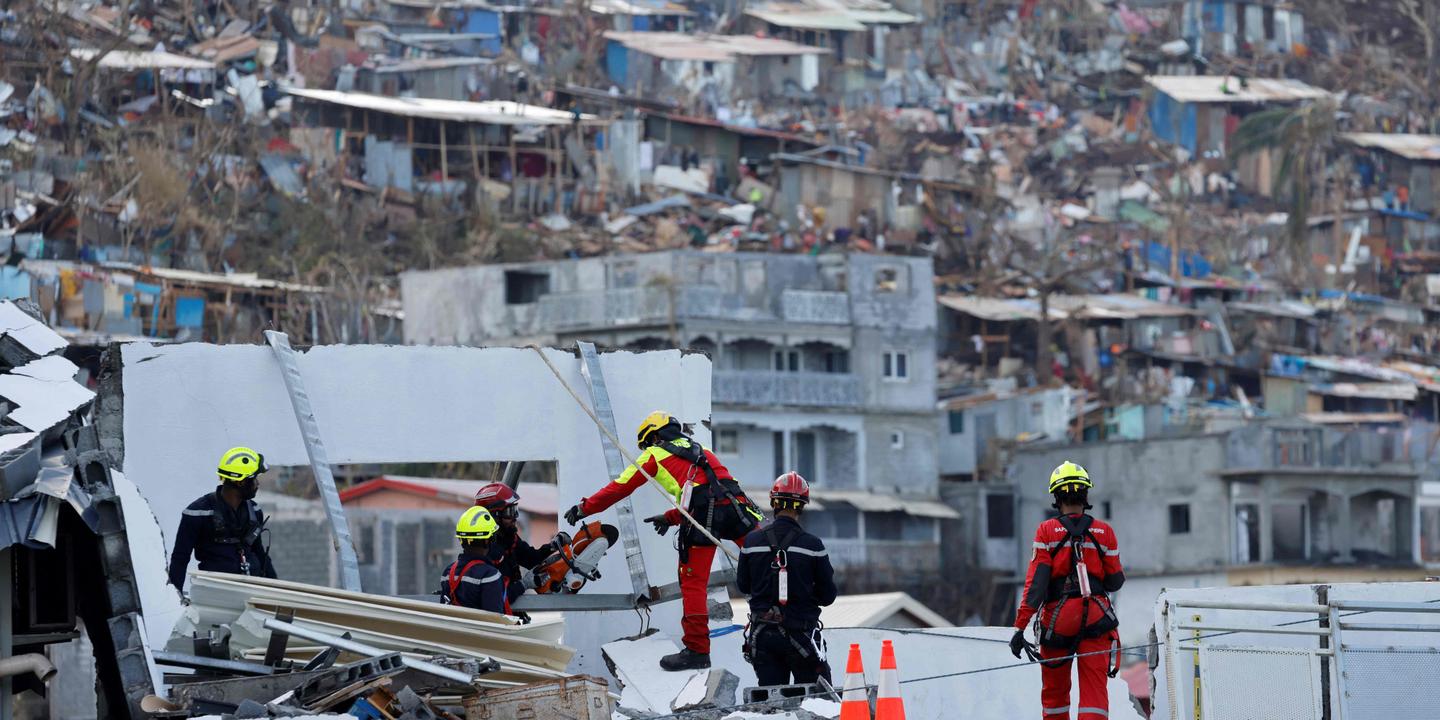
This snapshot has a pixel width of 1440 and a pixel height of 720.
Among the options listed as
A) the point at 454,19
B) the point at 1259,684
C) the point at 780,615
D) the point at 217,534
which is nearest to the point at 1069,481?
the point at 1259,684

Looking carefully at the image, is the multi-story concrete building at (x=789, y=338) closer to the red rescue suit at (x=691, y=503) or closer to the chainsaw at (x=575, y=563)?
the chainsaw at (x=575, y=563)

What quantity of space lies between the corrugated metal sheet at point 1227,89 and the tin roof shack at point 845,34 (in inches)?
414

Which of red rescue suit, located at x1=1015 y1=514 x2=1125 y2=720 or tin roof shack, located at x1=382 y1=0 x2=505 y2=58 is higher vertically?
tin roof shack, located at x1=382 y1=0 x2=505 y2=58

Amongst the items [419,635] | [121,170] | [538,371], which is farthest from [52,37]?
[419,635]

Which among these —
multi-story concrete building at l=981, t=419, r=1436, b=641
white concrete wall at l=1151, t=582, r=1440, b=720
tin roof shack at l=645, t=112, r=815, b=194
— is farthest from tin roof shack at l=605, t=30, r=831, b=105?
white concrete wall at l=1151, t=582, r=1440, b=720

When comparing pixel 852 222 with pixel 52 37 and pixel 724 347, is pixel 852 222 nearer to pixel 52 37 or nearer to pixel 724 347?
pixel 724 347

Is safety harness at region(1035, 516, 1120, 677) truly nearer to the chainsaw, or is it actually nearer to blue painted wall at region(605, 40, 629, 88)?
the chainsaw

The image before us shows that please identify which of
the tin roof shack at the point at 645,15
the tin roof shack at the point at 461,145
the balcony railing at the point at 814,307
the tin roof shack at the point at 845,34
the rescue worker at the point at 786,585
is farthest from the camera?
the tin roof shack at the point at 845,34

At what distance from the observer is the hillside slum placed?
178 ft

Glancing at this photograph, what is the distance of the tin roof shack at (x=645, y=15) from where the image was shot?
85.4 meters

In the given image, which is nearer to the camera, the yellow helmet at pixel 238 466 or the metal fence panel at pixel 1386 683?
the metal fence panel at pixel 1386 683

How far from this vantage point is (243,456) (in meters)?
12.6

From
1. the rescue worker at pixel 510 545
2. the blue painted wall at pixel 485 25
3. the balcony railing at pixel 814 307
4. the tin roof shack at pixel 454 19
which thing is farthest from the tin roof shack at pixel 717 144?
the rescue worker at pixel 510 545

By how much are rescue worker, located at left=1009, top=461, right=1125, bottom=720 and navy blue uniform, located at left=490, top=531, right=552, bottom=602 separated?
342cm
